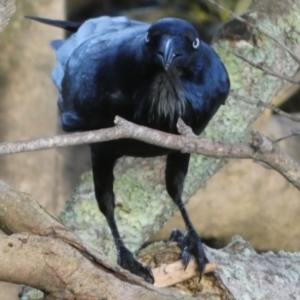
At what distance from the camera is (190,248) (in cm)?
160

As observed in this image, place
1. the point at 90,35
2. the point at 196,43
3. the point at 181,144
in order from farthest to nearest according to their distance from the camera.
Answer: the point at 90,35
the point at 196,43
the point at 181,144

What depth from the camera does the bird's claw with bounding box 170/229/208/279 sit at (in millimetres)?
1528

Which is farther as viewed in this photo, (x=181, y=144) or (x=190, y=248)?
(x=190, y=248)

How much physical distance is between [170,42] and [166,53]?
0.03m

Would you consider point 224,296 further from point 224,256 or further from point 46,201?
point 46,201

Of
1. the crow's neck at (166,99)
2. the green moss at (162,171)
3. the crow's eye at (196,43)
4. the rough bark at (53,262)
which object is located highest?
the crow's eye at (196,43)

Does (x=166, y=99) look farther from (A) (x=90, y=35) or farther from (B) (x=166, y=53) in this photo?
(A) (x=90, y=35)

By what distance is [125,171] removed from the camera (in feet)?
7.28

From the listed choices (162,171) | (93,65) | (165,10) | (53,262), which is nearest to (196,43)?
(93,65)

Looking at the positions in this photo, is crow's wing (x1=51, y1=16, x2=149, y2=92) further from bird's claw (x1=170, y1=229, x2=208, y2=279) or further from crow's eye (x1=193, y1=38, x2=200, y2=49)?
bird's claw (x1=170, y1=229, x2=208, y2=279)

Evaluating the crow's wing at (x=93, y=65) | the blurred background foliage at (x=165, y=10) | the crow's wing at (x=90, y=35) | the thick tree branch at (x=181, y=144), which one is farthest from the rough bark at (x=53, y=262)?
the blurred background foliage at (x=165, y=10)

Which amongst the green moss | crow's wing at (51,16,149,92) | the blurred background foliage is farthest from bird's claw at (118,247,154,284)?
the blurred background foliage

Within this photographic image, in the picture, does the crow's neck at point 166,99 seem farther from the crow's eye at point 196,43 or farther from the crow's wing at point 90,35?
the crow's wing at point 90,35

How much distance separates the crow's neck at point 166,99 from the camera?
1.73 m
